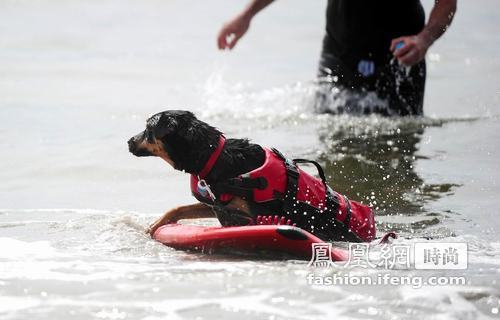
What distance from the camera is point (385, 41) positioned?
8883 millimetres

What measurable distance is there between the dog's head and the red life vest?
0.24ft

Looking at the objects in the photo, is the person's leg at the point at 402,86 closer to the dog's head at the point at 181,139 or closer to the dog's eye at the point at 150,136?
the dog's head at the point at 181,139

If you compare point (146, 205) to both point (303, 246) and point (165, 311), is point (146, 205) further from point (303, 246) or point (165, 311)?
point (165, 311)

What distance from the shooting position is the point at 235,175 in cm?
570

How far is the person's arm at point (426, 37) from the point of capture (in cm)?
774

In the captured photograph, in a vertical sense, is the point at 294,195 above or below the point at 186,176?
above

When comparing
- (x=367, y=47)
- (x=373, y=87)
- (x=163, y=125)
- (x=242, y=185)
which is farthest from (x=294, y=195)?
(x=373, y=87)

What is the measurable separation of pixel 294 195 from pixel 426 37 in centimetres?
262

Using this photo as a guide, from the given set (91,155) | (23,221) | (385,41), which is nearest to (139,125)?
(91,155)

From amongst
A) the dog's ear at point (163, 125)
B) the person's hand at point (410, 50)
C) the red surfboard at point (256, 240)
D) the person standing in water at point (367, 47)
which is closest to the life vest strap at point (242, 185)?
the red surfboard at point (256, 240)

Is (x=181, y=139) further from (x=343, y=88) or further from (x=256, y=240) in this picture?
(x=343, y=88)

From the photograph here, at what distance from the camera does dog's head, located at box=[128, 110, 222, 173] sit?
5684 millimetres

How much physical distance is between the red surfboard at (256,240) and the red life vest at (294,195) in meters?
0.29

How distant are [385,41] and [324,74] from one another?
649 mm
